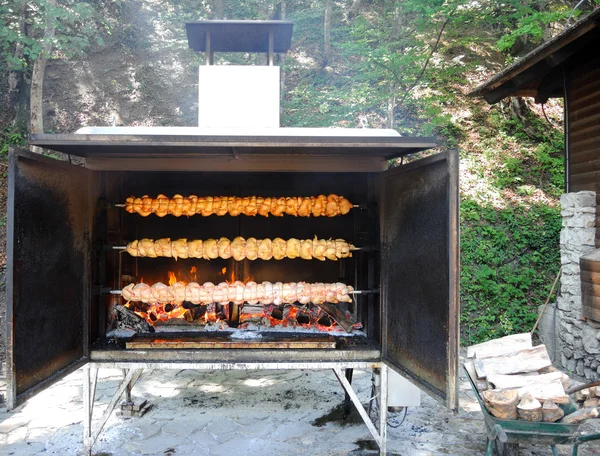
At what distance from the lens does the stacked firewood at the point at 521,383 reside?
3.43 metres

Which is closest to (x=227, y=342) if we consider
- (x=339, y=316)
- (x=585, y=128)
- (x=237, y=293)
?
(x=237, y=293)

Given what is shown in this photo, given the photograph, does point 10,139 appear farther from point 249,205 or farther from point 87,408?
point 87,408

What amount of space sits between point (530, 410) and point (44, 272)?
3.85 metres

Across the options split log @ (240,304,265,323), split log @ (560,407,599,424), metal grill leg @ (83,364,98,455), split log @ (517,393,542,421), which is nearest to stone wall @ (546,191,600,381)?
split log @ (560,407,599,424)

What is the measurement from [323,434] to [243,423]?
2.93 ft

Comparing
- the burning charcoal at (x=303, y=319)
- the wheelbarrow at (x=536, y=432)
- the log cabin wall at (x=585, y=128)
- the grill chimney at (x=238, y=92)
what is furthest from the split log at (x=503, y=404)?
the log cabin wall at (x=585, y=128)

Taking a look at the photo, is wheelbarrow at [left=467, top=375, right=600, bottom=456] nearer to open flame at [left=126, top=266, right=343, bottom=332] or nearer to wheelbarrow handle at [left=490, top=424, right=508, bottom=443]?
wheelbarrow handle at [left=490, top=424, right=508, bottom=443]

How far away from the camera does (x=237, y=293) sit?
427cm

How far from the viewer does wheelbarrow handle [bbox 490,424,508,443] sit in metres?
3.11

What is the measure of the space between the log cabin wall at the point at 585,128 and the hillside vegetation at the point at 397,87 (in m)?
2.48

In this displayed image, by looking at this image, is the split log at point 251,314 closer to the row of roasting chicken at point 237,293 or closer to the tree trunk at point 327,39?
the row of roasting chicken at point 237,293

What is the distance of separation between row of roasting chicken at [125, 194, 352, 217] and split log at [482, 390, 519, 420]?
6.87 ft

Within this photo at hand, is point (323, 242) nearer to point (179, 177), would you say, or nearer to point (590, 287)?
point (179, 177)

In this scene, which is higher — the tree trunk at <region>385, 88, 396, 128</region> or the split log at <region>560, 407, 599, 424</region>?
the tree trunk at <region>385, 88, 396, 128</region>
